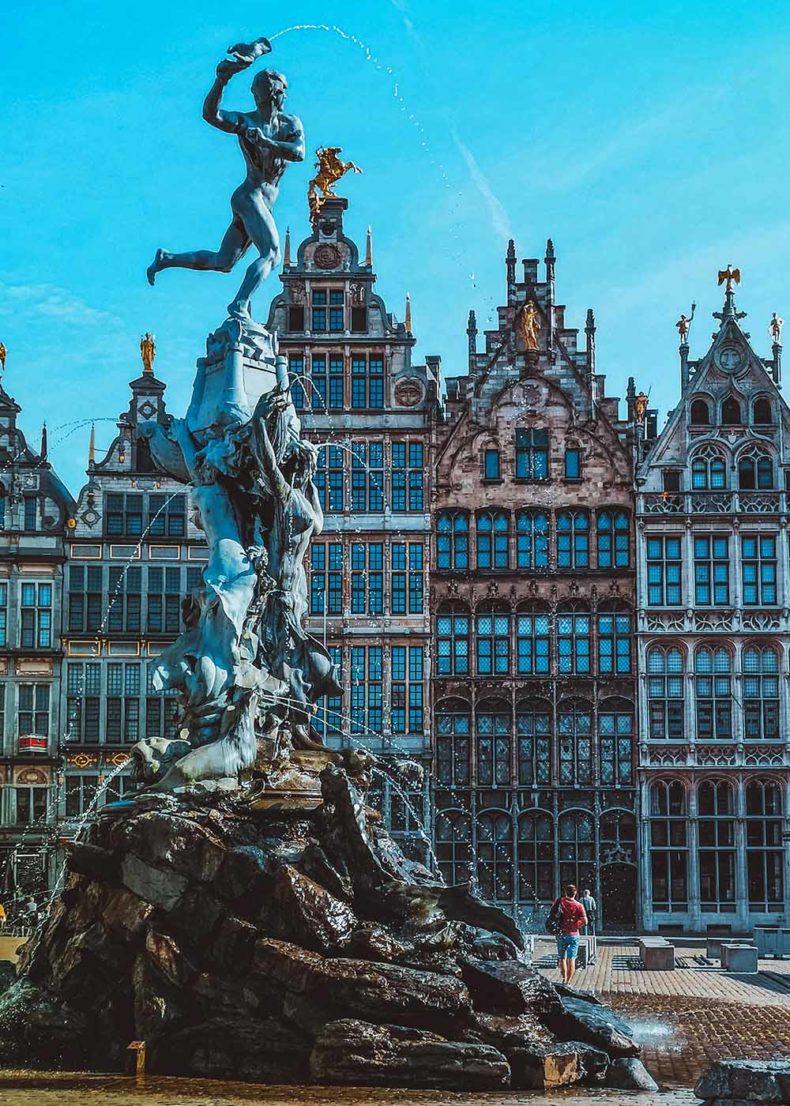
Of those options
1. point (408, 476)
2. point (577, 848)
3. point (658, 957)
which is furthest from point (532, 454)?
point (658, 957)

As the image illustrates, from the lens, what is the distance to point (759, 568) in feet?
173

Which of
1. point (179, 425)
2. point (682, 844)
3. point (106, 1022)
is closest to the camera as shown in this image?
point (106, 1022)

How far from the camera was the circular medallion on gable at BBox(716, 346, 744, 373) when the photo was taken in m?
53.8

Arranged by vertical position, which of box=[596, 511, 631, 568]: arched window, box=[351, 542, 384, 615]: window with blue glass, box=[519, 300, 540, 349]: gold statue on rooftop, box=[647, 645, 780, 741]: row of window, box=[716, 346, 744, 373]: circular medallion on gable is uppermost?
box=[519, 300, 540, 349]: gold statue on rooftop

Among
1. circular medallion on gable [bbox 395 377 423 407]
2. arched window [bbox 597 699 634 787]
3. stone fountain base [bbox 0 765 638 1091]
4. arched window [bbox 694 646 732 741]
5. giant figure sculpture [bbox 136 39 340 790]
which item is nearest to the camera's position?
stone fountain base [bbox 0 765 638 1091]

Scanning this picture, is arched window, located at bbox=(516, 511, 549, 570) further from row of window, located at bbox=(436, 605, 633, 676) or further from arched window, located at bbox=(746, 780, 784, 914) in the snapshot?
arched window, located at bbox=(746, 780, 784, 914)

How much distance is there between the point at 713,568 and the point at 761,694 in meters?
4.04

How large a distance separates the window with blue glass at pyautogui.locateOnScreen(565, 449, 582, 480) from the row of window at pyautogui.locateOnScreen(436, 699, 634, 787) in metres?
→ 7.00

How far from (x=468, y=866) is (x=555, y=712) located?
5.24 m

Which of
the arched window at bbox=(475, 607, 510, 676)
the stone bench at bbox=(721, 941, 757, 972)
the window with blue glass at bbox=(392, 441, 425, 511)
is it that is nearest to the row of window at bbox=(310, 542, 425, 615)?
the window with blue glass at bbox=(392, 441, 425, 511)

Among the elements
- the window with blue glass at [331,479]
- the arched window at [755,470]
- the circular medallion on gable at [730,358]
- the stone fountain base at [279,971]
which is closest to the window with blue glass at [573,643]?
the arched window at [755,470]

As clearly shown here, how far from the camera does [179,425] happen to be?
26438 millimetres

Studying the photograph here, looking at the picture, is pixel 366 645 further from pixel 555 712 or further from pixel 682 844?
pixel 682 844

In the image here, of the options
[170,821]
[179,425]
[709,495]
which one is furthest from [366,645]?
[170,821]
